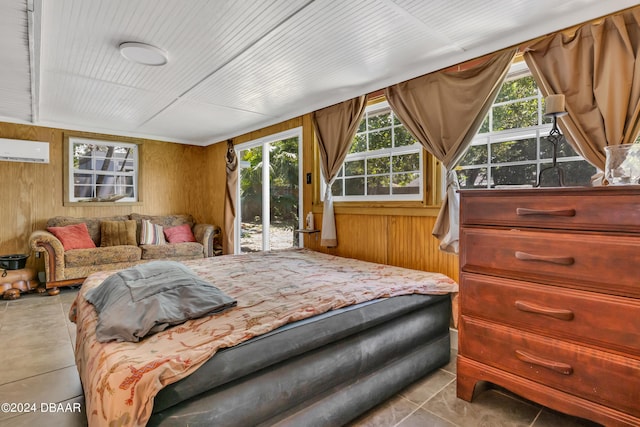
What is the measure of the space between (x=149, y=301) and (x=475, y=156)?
246 centimetres

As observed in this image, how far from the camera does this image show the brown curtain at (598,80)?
179cm

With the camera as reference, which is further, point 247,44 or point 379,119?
point 379,119

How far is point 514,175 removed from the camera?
7.84 feet

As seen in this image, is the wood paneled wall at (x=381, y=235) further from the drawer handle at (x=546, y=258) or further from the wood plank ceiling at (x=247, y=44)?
the drawer handle at (x=546, y=258)

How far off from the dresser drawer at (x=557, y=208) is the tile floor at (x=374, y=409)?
1022mm

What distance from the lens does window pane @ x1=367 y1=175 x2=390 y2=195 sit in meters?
3.20

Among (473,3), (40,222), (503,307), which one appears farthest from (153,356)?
(40,222)

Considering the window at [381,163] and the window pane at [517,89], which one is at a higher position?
the window pane at [517,89]

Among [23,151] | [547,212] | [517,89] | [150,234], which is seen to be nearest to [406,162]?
[517,89]

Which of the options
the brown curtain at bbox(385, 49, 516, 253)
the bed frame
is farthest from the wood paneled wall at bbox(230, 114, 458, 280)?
the bed frame

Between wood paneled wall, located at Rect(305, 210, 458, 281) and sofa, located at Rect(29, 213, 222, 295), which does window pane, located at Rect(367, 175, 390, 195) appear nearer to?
wood paneled wall, located at Rect(305, 210, 458, 281)

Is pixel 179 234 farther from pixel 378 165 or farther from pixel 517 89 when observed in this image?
pixel 517 89

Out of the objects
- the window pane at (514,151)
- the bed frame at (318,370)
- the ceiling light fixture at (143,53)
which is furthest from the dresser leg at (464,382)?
the ceiling light fixture at (143,53)

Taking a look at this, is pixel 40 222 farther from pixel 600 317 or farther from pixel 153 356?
pixel 600 317
